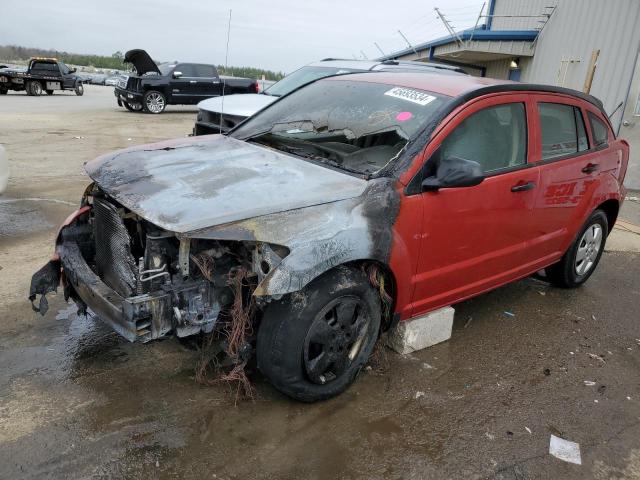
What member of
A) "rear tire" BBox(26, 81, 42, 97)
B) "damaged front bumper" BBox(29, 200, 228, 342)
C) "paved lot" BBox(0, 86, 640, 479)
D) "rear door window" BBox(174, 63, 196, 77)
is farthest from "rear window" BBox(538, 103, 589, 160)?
"rear tire" BBox(26, 81, 42, 97)

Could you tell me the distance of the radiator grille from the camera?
286 centimetres

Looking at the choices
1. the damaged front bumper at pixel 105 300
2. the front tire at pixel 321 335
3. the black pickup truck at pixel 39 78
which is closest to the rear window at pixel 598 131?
the front tire at pixel 321 335

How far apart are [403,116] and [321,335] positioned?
1.50m

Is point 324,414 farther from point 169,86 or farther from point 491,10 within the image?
point 491,10

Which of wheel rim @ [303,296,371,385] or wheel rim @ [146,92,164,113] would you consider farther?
wheel rim @ [146,92,164,113]

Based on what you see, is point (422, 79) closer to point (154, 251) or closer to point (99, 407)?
point (154, 251)

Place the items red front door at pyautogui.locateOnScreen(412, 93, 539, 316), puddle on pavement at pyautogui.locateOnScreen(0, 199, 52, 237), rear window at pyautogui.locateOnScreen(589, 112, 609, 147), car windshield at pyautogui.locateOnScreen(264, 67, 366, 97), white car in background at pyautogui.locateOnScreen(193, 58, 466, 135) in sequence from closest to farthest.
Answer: red front door at pyautogui.locateOnScreen(412, 93, 539, 316), rear window at pyautogui.locateOnScreen(589, 112, 609, 147), puddle on pavement at pyautogui.locateOnScreen(0, 199, 52, 237), white car in background at pyautogui.locateOnScreen(193, 58, 466, 135), car windshield at pyautogui.locateOnScreen(264, 67, 366, 97)

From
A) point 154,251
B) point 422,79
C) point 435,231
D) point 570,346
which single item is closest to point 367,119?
point 422,79

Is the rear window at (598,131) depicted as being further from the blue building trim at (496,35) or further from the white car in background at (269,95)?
the blue building trim at (496,35)

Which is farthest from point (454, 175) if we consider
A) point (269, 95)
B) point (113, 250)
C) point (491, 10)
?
point (491, 10)

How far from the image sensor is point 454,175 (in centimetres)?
304

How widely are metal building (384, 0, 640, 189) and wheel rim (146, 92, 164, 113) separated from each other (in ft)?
33.7

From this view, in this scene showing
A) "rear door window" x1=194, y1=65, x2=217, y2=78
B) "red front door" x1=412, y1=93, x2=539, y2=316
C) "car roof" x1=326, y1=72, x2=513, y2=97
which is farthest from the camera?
"rear door window" x1=194, y1=65, x2=217, y2=78

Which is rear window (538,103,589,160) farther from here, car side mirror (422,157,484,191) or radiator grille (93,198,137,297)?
radiator grille (93,198,137,297)
